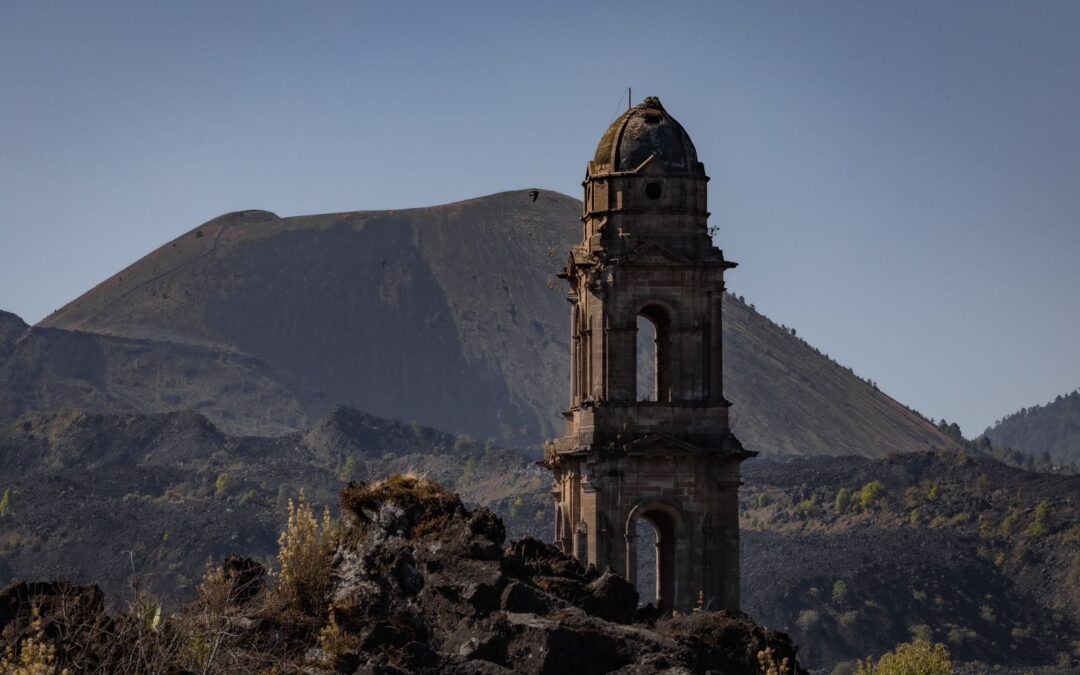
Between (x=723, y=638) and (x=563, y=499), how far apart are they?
1491 cm

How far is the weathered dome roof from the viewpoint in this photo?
57562 mm

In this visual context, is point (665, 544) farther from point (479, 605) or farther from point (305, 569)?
point (305, 569)

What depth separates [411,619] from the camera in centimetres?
4188

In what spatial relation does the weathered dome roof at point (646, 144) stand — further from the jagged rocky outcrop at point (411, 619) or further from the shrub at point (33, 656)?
the shrub at point (33, 656)

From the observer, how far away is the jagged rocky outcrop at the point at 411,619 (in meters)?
39.2

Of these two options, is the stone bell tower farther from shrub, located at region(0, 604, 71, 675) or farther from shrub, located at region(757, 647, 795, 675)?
shrub, located at region(0, 604, 71, 675)

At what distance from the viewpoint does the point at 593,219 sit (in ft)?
190

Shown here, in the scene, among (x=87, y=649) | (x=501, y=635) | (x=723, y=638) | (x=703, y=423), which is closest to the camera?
(x=87, y=649)

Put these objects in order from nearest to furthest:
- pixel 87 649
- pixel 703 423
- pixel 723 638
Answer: pixel 87 649
pixel 723 638
pixel 703 423

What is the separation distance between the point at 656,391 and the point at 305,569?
16.2m

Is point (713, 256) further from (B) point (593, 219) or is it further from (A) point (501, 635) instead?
(A) point (501, 635)

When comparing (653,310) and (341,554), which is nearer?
(341,554)

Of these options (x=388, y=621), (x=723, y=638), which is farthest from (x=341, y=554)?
(x=723, y=638)

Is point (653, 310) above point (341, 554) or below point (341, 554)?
above
